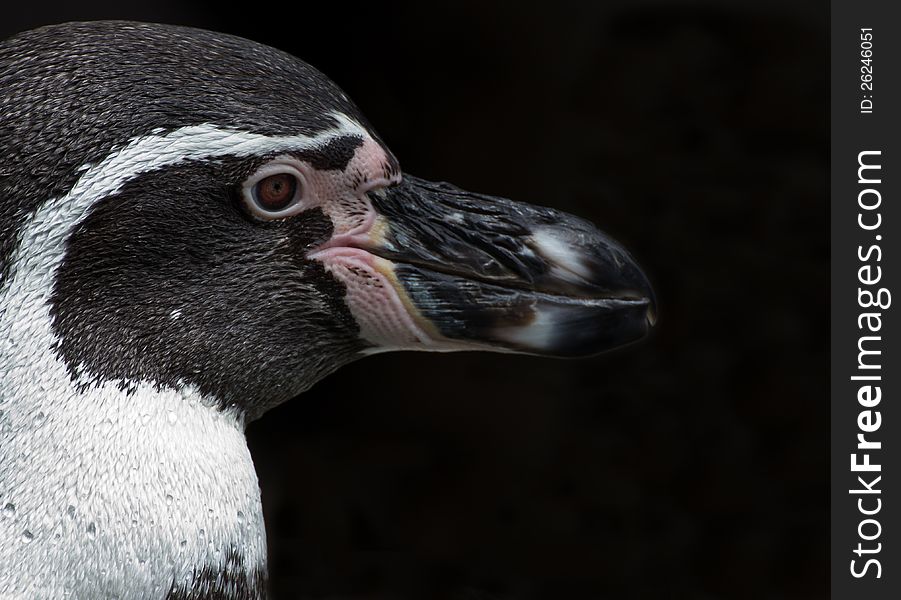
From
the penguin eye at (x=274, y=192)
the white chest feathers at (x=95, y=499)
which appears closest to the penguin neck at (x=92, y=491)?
the white chest feathers at (x=95, y=499)

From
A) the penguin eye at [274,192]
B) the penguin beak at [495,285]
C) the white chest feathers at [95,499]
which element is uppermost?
the penguin eye at [274,192]

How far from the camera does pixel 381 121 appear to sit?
6.86ft

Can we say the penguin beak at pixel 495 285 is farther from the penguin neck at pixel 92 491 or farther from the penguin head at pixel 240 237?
the penguin neck at pixel 92 491

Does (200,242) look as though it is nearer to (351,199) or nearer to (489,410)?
(351,199)

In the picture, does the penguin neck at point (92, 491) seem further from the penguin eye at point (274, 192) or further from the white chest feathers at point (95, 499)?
the penguin eye at point (274, 192)

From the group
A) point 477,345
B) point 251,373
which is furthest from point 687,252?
point 251,373

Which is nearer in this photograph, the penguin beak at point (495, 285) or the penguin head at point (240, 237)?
the penguin head at point (240, 237)

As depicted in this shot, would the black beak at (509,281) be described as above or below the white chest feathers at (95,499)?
above

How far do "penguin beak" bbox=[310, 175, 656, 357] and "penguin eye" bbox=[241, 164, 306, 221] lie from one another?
88mm

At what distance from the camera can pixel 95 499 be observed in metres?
0.93

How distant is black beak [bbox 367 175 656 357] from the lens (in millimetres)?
1085

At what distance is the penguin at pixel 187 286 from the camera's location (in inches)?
36.4

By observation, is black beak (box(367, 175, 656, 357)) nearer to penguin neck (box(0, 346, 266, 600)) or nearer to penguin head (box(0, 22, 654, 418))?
penguin head (box(0, 22, 654, 418))

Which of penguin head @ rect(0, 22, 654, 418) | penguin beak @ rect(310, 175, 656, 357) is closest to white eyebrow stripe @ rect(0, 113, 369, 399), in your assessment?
penguin head @ rect(0, 22, 654, 418)
